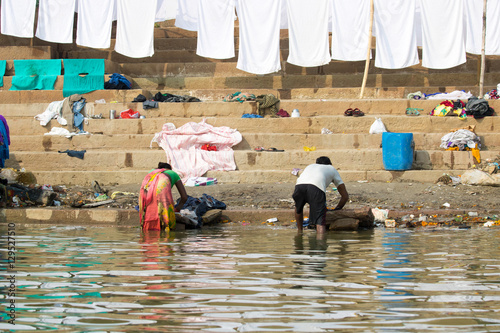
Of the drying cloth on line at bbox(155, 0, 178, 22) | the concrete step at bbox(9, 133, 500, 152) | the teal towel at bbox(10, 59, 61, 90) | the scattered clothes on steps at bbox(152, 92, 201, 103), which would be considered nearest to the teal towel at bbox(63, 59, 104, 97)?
the teal towel at bbox(10, 59, 61, 90)

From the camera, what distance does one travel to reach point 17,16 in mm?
14734

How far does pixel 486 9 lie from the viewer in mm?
13492

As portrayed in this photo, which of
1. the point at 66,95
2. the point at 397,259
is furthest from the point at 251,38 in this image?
the point at 397,259

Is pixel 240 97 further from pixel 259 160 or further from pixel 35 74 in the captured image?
pixel 35 74

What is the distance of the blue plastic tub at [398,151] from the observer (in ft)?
33.8

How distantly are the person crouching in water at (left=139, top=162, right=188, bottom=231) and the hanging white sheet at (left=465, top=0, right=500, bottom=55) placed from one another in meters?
9.68

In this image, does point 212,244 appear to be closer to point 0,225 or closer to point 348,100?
point 0,225

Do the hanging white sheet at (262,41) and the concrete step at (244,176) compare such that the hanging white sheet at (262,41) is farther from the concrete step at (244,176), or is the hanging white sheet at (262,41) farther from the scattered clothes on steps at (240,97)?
the concrete step at (244,176)

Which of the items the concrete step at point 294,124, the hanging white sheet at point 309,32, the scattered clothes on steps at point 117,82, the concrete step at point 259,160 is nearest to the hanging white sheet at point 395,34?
the hanging white sheet at point 309,32

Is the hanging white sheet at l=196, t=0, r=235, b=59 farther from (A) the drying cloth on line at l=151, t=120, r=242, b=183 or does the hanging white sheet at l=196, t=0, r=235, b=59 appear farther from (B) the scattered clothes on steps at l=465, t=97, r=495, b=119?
(B) the scattered clothes on steps at l=465, t=97, r=495, b=119

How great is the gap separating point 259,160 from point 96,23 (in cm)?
676

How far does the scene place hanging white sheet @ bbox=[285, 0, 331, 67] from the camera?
13.9 meters

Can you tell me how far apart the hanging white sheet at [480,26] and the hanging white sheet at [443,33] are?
190 mm

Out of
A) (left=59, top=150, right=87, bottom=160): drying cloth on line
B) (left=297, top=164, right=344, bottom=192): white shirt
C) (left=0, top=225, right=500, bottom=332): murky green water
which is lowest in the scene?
(left=0, top=225, right=500, bottom=332): murky green water
